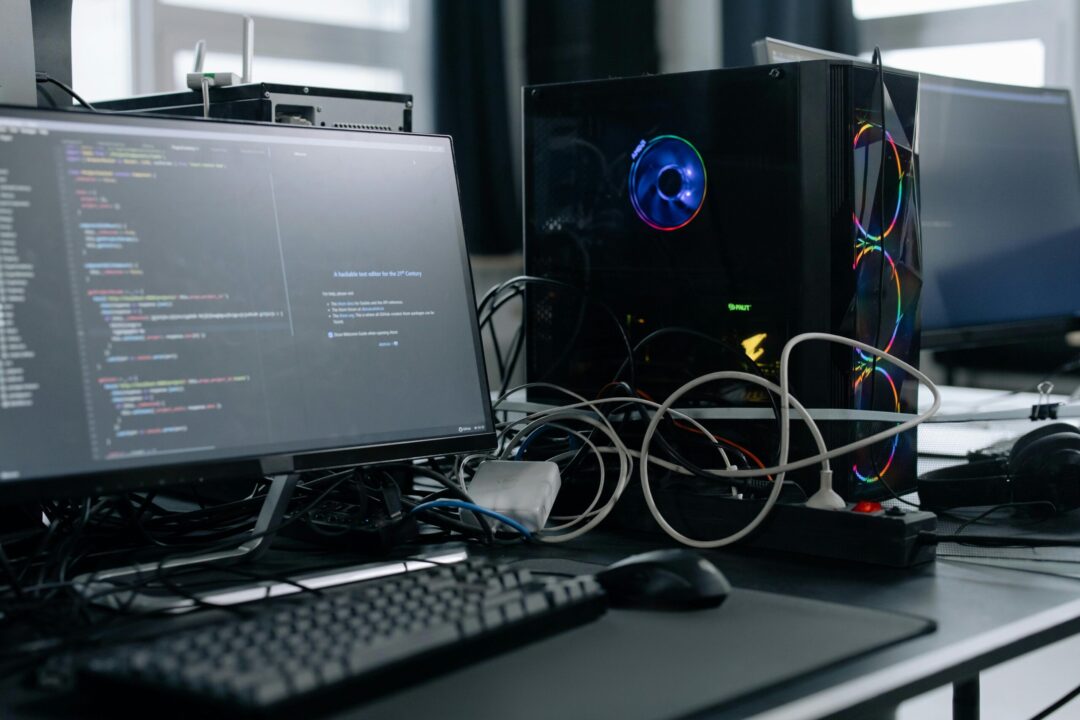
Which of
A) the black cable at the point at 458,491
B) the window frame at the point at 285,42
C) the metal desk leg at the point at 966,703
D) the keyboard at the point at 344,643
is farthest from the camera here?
the window frame at the point at 285,42

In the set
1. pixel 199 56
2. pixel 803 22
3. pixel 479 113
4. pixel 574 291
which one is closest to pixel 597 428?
pixel 574 291

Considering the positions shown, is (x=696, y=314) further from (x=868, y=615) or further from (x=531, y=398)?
(x=868, y=615)

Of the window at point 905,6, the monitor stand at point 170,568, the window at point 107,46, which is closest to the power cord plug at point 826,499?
the monitor stand at point 170,568

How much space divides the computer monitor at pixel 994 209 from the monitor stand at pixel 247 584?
2.74 feet

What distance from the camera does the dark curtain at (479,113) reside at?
143 inches

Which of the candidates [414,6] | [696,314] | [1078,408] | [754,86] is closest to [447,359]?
[696,314]

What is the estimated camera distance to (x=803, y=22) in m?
3.03

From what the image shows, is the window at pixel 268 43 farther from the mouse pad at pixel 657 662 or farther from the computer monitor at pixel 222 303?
the mouse pad at pixel 657 662

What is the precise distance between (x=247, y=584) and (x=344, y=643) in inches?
8.9

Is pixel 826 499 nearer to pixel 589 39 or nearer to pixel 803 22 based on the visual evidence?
pixel 803 22

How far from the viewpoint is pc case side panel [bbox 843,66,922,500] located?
1.10 meters

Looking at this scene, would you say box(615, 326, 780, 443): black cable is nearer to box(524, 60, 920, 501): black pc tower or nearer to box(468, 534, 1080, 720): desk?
box(524, 60, 920, 501): black pc tower

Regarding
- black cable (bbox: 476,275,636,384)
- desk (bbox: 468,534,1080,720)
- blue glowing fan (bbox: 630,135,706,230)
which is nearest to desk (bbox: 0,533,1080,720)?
desk (bbox: 468,534,1080,720)

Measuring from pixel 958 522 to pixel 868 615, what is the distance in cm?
36
